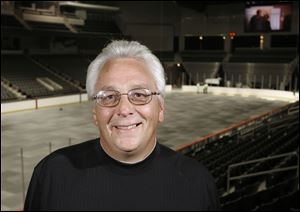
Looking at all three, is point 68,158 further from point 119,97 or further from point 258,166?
point 258,166

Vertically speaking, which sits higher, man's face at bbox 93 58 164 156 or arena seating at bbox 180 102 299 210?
man's face at bbox 93 58 164 156

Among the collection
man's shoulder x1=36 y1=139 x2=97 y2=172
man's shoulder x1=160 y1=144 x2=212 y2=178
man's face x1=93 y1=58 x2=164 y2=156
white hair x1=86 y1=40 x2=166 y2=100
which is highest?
white hair x1=86 y1=40 x2=166 y2=100

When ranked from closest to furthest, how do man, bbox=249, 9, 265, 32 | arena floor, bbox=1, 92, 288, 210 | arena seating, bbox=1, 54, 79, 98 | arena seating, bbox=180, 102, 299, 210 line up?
1. arena seating, bbox=180, 102, 299, 210
2. arena floor, bbox=1, 92, 288, 210
3. arena seating, bbox=1, 54, 79, 98
4. man, bbox=249, 9, 265, 32

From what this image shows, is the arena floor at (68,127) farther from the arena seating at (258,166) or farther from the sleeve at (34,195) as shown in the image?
the sleeve at (34,195)

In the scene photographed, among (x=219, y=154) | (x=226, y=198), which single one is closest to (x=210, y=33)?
(x=219, y=154)

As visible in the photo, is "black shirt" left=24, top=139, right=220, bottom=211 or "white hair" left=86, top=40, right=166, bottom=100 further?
"white hair" left=86, top=40, right=166, bottom=100

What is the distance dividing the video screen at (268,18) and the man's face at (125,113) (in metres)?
33.4

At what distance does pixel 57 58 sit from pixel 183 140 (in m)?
19.7

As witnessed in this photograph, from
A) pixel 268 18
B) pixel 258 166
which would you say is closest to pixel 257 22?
pixel 268 18

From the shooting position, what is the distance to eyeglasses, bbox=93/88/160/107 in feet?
5.16

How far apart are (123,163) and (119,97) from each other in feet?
0.93

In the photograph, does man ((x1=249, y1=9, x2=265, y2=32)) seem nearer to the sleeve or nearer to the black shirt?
the black shirt

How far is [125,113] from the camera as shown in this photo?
1.56 m

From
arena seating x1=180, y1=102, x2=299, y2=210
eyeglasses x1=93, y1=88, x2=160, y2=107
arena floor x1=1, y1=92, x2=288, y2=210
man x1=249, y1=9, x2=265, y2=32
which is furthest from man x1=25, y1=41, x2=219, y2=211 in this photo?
man x1=249, y1=9, x2=265, y2=32
